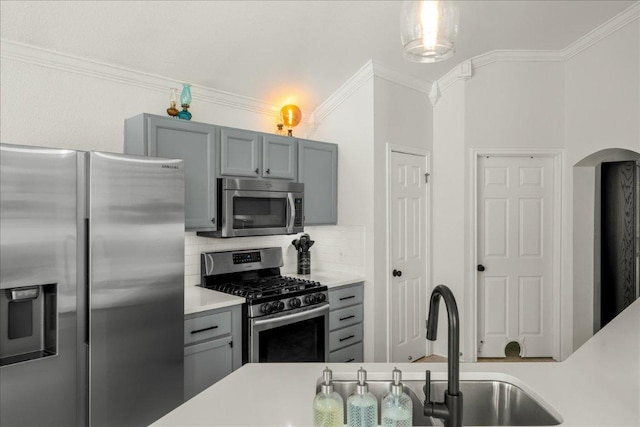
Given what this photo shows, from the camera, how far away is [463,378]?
1.66 meters

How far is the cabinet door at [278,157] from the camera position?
A: 3.49 m

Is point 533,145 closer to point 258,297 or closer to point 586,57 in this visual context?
point 586,57

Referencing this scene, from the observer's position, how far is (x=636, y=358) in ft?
6.24

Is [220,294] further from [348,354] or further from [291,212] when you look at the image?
[348,354]

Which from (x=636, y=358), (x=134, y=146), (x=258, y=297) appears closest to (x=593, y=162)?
(x=636, y=358)

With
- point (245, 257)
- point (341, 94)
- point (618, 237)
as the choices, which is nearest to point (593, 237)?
point (618, 237)

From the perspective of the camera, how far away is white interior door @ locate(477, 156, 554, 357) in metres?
4.32

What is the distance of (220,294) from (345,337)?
1.19m

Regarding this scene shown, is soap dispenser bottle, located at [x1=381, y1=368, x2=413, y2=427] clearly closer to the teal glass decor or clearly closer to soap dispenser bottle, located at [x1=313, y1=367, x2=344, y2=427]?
soap dispenser bottle, located at [x1=313, y1=367, x2=344, y2=427]

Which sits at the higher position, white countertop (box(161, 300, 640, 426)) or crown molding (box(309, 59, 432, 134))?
crown molding (box(309, 59, 432, 134))

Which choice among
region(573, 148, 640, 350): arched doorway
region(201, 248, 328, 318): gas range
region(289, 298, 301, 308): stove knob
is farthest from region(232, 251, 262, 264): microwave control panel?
region(573, 148, 640, 350): arched doorway

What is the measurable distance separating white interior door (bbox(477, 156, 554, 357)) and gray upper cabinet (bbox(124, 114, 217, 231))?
2.63m

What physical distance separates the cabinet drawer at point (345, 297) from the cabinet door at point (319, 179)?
637 mm

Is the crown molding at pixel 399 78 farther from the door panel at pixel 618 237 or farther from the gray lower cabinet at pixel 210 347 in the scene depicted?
the gray lower cabinet at pixel 210 347
